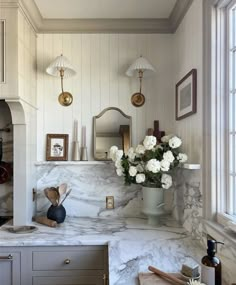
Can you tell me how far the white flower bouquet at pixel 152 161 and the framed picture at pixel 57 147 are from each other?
0.57 meters

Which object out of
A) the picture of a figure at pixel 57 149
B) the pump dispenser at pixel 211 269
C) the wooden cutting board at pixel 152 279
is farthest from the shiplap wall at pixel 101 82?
the pump dispenser at pixel 211 269

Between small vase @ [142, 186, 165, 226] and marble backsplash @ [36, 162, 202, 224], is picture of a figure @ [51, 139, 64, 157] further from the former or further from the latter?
small vase @ [142, 186, 165, 226]

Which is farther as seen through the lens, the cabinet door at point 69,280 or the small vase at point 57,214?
the small vase at point 57,214

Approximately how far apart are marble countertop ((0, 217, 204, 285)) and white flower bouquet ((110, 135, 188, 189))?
0.35 metres

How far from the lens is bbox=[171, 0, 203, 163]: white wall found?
1.94 meters

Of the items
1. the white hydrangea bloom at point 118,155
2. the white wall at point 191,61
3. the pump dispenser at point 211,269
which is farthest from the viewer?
the white hydrangea bloom at point 118,155

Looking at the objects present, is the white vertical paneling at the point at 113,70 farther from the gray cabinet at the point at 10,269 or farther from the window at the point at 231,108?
the gray cabinet at the point at 10,269

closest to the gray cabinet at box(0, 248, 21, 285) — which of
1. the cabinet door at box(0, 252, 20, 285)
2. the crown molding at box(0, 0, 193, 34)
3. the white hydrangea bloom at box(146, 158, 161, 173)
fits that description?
the cabinet door at box(0, 252, 20, 285)

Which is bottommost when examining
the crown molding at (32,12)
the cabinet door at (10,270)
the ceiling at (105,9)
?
the cabinet door at (10,270)

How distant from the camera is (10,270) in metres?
1.96

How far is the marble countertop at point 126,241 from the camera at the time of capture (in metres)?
1.61

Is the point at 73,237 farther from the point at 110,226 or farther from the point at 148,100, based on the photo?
the point at 148,100

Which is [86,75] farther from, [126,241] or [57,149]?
[126,241]

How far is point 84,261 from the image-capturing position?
199cm
